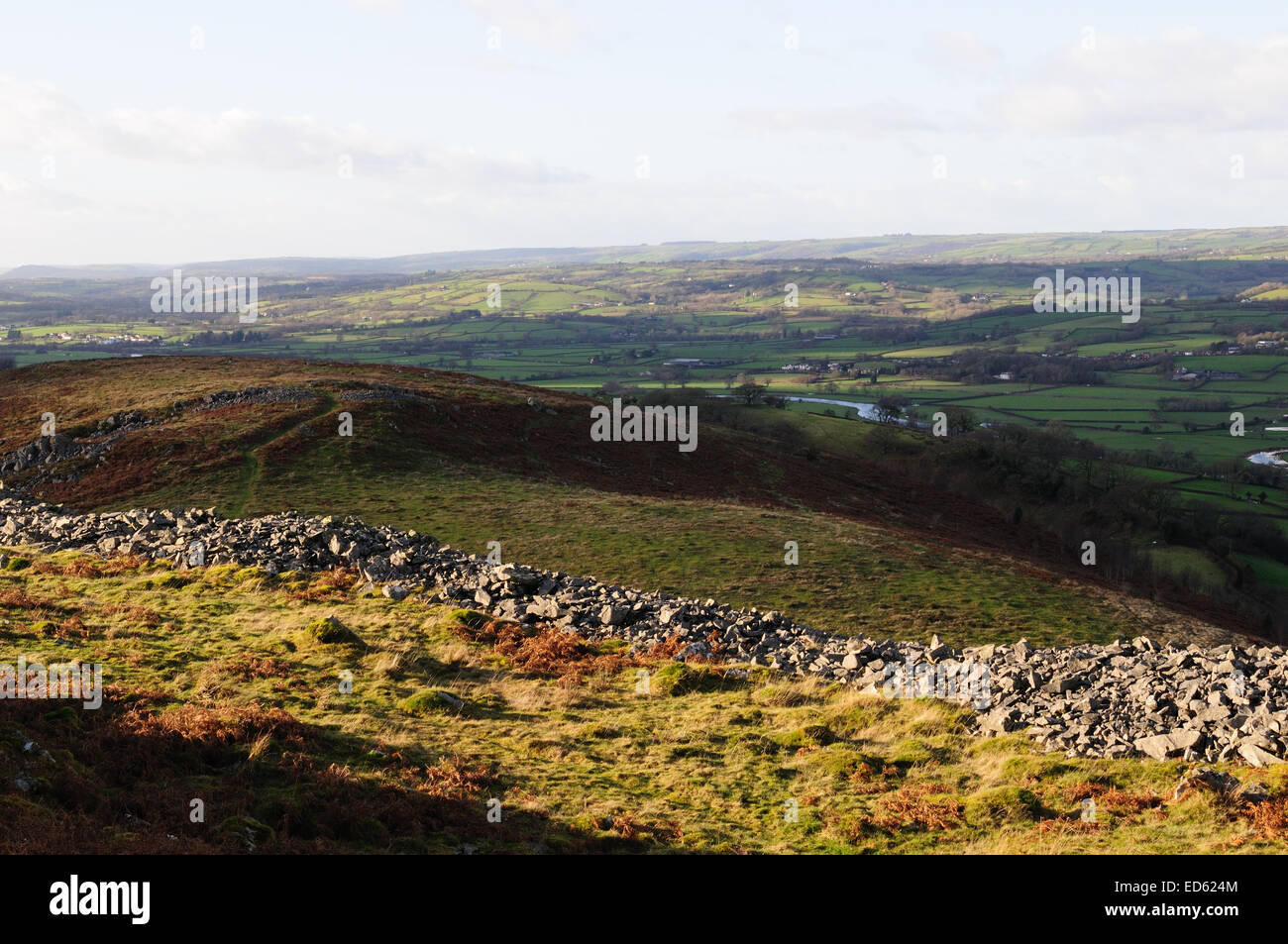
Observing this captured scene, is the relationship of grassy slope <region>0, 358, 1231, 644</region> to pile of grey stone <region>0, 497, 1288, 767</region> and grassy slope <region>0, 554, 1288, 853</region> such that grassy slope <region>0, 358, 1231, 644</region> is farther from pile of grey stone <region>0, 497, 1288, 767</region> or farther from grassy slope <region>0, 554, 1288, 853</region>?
grassy slope <region>0, 554, 1288, 853</region>

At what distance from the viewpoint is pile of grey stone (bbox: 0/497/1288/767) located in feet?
55.4

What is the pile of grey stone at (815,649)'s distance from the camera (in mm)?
16891

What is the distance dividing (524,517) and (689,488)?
17499 mm

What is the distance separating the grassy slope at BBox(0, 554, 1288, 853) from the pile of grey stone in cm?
121

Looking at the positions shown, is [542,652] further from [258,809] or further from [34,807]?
[34,807]

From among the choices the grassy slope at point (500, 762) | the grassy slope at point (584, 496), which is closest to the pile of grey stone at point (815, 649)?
the grassy slope at point (500, 762)

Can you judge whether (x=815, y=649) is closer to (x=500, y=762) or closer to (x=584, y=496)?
(x=500, y=762)

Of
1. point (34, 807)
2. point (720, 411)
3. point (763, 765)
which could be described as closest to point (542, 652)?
point (763, 765)

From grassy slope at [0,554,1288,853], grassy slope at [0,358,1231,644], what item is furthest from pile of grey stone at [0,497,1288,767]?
grassy slope at [0,358,1231,644]

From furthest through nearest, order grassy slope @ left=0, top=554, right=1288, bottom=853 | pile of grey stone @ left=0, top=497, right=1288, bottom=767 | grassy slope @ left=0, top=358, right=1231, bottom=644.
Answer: grassy slope @ left=0, top=358, right=1231, bottom=644 → pile of grey stone @ left=0, top=497, right=1288, bottom=767 → grassy slope @ left=0, top=554, right=1288, bottom=853

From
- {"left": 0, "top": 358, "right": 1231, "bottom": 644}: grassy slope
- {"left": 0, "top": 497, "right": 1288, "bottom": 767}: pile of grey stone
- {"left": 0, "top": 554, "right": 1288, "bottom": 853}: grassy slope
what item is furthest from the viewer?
{"left": 0, "top": 358, "right": 1231, "bottom": 644}: grassy slope

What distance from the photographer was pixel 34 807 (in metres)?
11.3

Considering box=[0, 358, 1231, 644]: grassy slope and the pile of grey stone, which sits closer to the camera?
the pile of grey stone

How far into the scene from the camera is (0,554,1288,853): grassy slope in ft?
41.7
